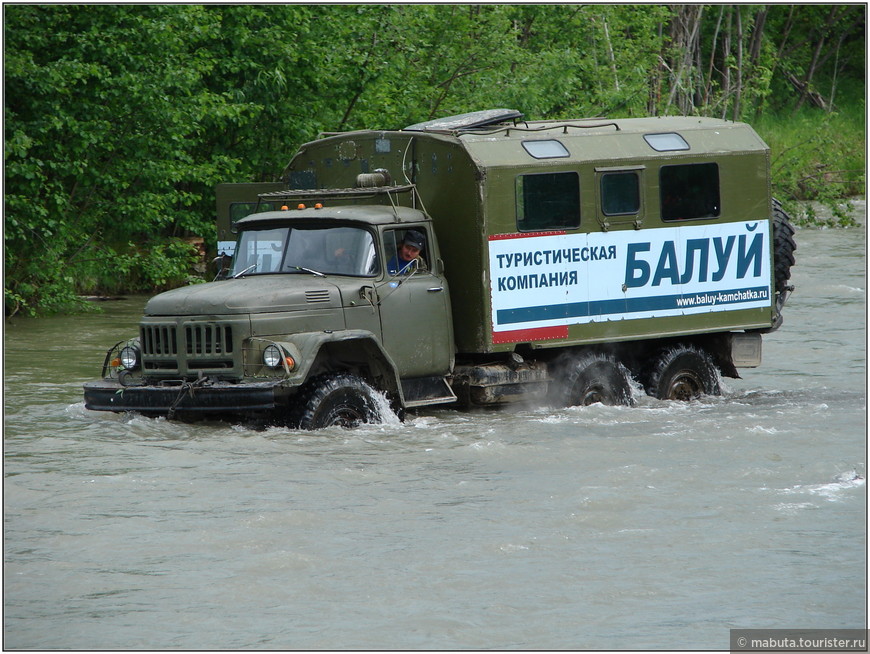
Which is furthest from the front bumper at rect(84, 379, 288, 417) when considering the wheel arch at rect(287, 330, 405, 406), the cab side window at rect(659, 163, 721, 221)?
the cab side window at rect(659, 163, 721, 221)

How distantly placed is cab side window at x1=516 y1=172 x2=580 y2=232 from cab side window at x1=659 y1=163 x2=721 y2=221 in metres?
1.12

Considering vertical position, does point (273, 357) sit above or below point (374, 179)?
below

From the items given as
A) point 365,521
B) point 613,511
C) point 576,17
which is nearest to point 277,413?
point 365,521

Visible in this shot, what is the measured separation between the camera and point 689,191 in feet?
46.7

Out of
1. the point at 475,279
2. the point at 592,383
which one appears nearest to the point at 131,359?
the point at 475,279

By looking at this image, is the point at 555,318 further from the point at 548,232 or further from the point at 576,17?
the point at 576,17

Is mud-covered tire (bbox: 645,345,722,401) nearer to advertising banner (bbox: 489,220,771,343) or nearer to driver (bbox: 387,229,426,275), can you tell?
advertising banner (bbox: 489,220,771,343)

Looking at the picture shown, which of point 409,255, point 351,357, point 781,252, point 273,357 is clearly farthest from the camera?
point 781,252

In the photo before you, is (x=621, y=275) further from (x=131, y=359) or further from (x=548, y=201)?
(x=131, y=359)

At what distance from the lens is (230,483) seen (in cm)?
1060

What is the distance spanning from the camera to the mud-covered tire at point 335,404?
38.8 ft

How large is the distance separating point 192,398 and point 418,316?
2316mm

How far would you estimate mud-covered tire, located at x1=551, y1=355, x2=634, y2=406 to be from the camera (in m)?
14.0

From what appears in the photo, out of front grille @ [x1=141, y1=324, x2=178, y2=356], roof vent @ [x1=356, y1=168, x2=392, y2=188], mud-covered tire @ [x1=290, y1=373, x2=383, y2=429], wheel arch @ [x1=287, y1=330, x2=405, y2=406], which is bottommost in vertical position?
mud-covered tire @ [x1=290, y1=373, x2=383, y2=429]
